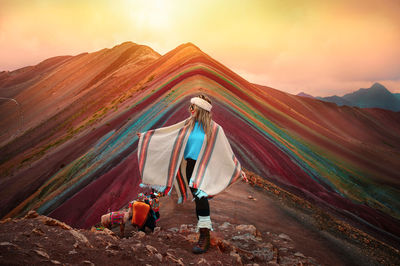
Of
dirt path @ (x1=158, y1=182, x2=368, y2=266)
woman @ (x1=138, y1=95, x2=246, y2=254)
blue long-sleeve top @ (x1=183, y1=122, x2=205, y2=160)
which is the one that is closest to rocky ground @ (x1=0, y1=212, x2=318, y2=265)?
dirt path @ (x1=158, y1=182, x2=368, y2=266)

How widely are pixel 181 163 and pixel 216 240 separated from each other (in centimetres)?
105

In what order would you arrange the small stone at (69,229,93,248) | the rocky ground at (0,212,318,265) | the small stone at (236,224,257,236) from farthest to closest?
the small stone at (236,224,257,236) → the small stone at (69,229,93,248) → the rocky ground at (0,212,318,265)

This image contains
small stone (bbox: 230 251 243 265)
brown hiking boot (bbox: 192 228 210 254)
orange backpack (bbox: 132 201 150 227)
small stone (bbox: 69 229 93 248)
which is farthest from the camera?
orange backpack (bbox: 132 201 150 227)

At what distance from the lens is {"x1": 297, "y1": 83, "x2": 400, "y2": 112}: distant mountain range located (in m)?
104

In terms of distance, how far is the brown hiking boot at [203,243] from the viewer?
293 cm

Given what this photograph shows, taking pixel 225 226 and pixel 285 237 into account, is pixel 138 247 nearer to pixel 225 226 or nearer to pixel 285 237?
pixel 225 226

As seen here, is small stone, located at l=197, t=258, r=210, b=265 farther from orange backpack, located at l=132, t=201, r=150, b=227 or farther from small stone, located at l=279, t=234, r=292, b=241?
small stone, located at l=279, t=234, r=292, b=241

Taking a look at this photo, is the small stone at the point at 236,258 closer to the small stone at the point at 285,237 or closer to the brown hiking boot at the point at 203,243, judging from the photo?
the brown hiking boot at the point at 203,243

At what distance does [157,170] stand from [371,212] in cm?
1087

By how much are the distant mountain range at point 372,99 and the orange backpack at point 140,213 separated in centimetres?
11110

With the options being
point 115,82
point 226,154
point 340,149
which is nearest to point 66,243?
point 226,154

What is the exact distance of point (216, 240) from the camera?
320 cm

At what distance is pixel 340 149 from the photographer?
1725 centimetres

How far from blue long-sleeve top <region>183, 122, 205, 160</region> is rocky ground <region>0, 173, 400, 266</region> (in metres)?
1.07
